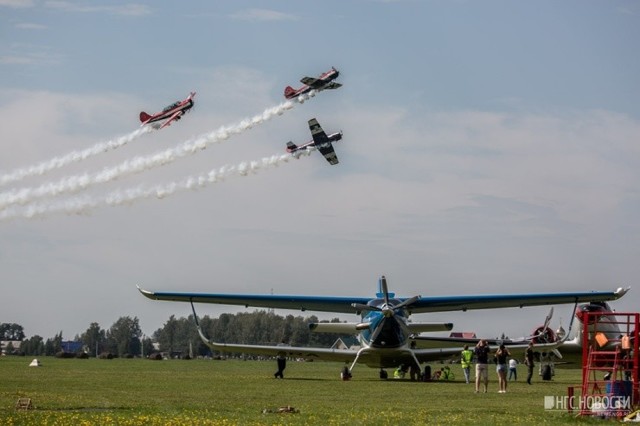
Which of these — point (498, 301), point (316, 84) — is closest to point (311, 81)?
point (316, 84)

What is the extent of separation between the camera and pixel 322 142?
60.9 meters

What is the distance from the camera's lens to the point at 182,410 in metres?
23.0

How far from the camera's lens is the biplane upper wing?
6041 centimetres

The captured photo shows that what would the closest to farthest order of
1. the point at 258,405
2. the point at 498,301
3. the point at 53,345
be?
the point at 258,405
the point at 498,301
the point at 53,345

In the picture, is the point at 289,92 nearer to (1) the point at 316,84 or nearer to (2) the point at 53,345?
(1) the point at 316,84

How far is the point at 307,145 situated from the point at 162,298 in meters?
15.3

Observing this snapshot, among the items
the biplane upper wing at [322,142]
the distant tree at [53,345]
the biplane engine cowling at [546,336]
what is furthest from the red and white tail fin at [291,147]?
the distant tree at [53,345]

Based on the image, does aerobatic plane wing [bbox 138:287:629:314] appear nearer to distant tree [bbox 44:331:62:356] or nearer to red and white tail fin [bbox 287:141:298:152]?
red and white tail fin [bbox 287:141:298:152]

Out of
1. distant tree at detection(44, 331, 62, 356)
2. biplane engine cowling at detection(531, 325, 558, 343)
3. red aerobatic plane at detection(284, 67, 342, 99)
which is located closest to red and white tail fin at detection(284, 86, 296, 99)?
red aerobatic plane at detection(284, 67, 342, 99)

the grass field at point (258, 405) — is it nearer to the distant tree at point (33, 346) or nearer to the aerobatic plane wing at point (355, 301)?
the aerobatic plane wing at point (355, 301)

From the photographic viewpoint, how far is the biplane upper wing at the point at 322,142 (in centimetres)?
6041

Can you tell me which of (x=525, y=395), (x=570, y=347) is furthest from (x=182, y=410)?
(x=570, y=347)

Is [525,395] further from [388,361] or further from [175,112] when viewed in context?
[175,112]

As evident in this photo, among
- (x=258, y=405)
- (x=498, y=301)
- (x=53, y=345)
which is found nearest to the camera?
(x=258, y=405)
